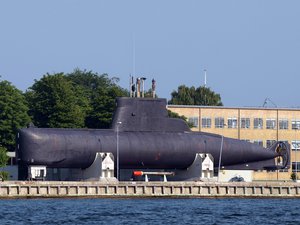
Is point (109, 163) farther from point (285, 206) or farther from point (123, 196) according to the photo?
point (285, 206)

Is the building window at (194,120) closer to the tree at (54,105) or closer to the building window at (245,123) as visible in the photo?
the building window at (245,123)

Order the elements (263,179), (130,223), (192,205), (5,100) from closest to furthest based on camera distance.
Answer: (130,223) → (192,205) → (5,100) → (263,179)

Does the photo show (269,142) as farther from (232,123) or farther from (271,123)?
(232,123)

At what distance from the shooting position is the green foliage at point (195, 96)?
186250mm

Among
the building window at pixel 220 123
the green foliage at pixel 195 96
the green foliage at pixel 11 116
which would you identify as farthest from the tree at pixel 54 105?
the green foliage at pixel 195 96

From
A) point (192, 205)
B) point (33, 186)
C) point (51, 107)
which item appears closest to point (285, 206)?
point (192, 205)

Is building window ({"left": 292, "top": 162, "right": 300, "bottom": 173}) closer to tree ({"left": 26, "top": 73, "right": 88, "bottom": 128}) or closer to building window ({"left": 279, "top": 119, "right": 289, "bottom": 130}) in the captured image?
building window ({"left": 279, "top": 119, "right": 289, "bottom": 130})

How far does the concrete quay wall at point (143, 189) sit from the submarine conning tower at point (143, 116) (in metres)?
9.02

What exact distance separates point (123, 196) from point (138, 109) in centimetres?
1107

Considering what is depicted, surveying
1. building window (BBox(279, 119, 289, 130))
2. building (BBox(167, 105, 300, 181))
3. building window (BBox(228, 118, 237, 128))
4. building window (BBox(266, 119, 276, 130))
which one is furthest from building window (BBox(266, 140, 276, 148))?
building window (BBox(228, 118, 237, 128))

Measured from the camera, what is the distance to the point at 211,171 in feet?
357

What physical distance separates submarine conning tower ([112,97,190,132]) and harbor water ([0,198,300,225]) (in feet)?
37.1

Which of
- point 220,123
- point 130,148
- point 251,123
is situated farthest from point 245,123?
point 130,148

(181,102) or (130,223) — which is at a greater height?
(181,102)
